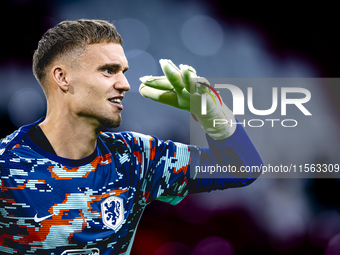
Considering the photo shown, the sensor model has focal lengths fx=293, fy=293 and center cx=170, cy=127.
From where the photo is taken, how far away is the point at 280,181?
391cm

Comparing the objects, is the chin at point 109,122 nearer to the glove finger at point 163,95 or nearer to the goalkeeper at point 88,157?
the goalkeeper at point 88,157

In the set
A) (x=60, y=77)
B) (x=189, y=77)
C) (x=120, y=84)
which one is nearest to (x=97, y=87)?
(x=120, y=84)

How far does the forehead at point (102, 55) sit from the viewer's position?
5.01 feet

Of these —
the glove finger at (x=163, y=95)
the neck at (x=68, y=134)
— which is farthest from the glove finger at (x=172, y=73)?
the neck at (x=68, y=134)

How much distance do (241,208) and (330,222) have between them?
125cm

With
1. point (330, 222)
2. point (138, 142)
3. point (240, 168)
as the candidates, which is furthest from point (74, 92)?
point (330, 222)

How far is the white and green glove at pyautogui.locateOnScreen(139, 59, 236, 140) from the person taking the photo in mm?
1493

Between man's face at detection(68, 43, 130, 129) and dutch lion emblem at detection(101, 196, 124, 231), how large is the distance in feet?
1.34

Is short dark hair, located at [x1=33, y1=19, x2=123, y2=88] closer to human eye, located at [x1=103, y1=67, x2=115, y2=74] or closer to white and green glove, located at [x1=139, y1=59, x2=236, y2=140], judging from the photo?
human eye, located at [x1=103, y1=67, x2=115, y2=74]

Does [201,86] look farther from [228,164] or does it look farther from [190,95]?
[228,164]

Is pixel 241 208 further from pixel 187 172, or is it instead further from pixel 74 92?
pixel 74 92

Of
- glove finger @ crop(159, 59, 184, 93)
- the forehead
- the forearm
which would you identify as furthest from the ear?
the forearm

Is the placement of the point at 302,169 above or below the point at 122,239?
above

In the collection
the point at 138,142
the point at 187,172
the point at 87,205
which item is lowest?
the point at 87,205
